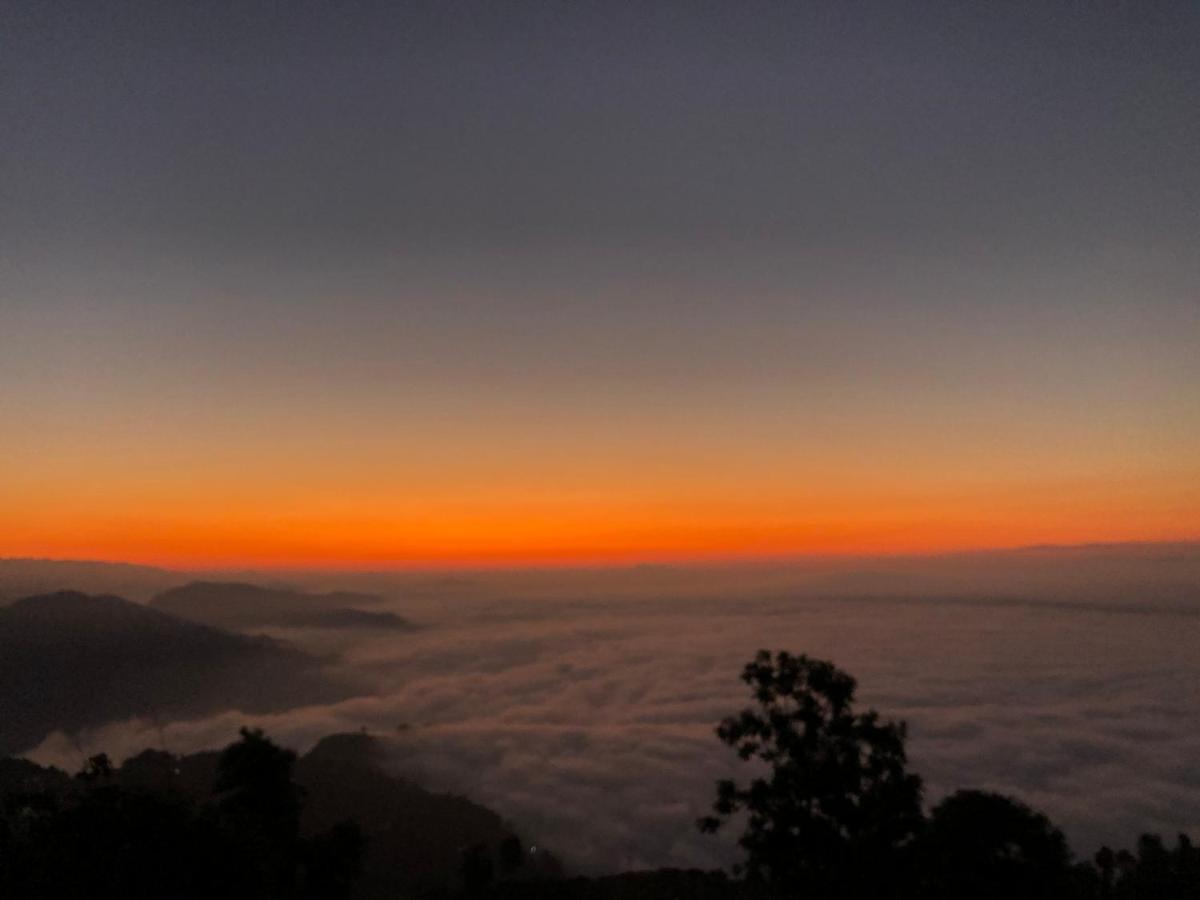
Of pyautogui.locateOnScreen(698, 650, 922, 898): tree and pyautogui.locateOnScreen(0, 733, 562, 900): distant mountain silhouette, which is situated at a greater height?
pyautogui.locateOnScreen(698, 650, 922, 898): tree

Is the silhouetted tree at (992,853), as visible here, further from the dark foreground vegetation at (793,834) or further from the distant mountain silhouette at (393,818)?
the distant mountain silhouette at (393,818)

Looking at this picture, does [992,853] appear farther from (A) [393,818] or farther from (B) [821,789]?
(A) [393,818]

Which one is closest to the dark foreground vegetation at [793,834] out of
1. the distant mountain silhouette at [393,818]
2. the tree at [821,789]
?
the tree at [821,789]

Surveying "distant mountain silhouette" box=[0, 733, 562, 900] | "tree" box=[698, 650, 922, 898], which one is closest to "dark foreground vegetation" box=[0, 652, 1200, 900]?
"tree" box=[698, 650, 922, 898]

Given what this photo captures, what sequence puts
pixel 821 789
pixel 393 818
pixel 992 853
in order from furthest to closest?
1. pixel 393 818
2. pixel 992 853
3. pixel 821 789

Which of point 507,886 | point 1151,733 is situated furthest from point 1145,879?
point 1151,733

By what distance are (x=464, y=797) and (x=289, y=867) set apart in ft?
544

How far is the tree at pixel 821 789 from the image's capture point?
19.5 m

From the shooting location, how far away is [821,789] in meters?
20.0

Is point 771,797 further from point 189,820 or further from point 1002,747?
point 1002,747

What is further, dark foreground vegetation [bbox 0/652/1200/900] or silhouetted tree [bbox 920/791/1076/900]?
silhouetted tree [bbox 920/791/1076/900]

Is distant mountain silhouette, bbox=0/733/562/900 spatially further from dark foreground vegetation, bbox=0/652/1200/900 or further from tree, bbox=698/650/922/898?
tree, bbox=698/650/922/898

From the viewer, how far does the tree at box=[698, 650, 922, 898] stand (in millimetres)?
19531

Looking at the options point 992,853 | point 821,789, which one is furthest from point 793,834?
point 992,853
